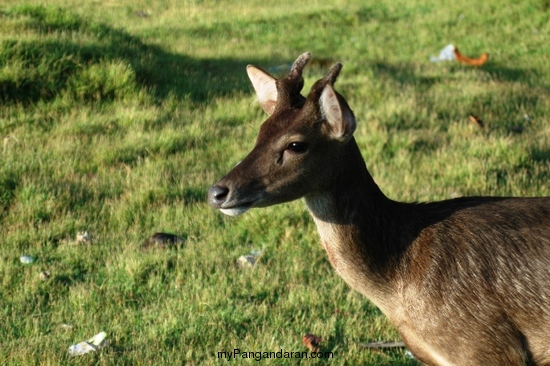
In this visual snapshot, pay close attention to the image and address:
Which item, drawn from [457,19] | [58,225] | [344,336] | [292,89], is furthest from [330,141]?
[457,19]

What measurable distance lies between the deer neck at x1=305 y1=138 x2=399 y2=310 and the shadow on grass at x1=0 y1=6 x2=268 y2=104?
6.19 meters

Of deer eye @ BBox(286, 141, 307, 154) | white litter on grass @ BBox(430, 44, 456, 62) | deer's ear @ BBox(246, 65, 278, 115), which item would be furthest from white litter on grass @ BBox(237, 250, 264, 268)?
white litter on grass @ BBox(430, 44, 456, 62)

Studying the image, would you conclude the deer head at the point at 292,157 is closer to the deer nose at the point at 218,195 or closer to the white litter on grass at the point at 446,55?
the deer nose at the point at 218,195

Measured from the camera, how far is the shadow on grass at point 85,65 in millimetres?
9789

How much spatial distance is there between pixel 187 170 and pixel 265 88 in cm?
358

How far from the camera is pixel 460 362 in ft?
13.0

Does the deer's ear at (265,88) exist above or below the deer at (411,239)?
above

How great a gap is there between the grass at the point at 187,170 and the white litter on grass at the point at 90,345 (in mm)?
61

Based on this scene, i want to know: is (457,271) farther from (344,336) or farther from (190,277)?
(190,277)

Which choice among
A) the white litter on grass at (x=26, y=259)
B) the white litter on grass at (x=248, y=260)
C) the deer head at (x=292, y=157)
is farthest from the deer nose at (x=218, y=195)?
the white litter on grass at (x=26, y=259)

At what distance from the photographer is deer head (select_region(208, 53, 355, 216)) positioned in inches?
158

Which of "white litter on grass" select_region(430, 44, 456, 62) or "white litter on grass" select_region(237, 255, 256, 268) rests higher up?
"white litter on grass" select_region(237, 255, 256, 268)

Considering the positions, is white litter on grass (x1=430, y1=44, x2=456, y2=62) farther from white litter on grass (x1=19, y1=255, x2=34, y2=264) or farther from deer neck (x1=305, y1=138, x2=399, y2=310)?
deer neck (x1=305, y1=138, x2=399, y2=310)

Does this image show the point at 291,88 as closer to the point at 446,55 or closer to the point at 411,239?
the point at 411,239
